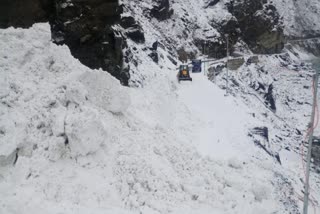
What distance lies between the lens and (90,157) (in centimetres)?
816

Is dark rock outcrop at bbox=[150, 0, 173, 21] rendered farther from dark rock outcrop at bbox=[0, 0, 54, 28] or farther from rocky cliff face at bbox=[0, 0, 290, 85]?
dark rock outcrop at bbox=[0, 0, 54, 28]

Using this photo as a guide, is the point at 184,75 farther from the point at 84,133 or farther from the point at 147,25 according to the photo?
the point at 84,133

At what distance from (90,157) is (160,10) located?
1423 inches

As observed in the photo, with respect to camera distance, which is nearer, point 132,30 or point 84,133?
point 84,133

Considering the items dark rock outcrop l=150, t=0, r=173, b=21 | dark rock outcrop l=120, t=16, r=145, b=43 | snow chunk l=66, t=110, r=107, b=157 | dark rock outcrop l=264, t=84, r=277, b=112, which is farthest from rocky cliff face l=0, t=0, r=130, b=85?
dark rock outcrop l=264, t=84, r=277, b=112

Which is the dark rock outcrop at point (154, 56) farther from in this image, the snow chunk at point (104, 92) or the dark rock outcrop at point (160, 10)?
the snow chunk at point (104, 92)

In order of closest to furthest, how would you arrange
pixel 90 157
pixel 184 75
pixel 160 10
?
pixel 90 157 → pixel 184 75 → pixel 160 10

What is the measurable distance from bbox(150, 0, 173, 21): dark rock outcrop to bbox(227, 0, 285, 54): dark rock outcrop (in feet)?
42.7

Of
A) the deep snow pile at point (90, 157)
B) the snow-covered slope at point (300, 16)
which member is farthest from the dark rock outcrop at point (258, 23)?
the deep snow pile at point (90, 157)

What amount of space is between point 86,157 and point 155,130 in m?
3.42

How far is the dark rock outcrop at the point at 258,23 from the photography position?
50.8 metres

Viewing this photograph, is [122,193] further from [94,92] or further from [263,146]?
[263,146]

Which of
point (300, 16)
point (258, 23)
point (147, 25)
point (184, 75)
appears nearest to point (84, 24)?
point (184, 75)

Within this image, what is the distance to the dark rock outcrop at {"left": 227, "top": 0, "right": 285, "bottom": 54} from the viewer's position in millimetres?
50844
